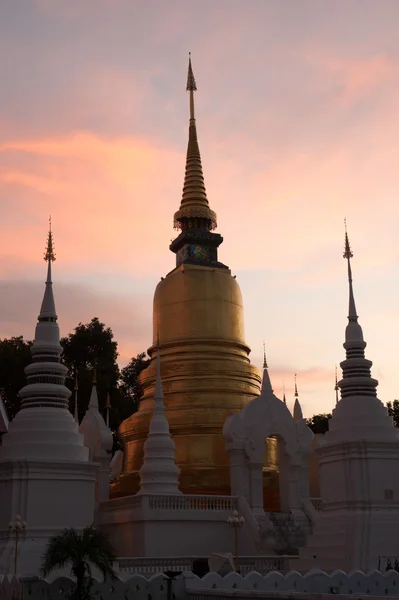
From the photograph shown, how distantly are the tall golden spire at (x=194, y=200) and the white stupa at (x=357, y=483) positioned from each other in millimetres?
10865

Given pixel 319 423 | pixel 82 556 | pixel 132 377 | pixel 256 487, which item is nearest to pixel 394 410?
pixel 319 423

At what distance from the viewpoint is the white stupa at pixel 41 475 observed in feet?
71.6

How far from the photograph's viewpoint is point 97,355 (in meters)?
47.6

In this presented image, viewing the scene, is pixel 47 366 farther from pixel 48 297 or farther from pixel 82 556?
pixel 82 556

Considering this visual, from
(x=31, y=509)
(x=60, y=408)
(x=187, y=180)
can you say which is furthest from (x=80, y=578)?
(x=187, y=180)

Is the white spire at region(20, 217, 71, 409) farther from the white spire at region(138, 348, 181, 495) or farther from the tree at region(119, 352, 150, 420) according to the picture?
the tree at region(119, 352, 150, 420)

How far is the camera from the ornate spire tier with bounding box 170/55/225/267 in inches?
1355

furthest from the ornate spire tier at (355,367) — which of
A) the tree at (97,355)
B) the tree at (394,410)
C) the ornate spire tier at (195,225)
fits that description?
the tree at (394,410)

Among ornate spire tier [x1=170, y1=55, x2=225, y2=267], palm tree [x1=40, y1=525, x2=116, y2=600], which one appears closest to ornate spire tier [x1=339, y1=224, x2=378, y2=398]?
ornate spire tier [x1=170, y1=55, x2=225, y2=267]

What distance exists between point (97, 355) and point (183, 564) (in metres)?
26.2

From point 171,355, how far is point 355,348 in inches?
323

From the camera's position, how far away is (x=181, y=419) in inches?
1160

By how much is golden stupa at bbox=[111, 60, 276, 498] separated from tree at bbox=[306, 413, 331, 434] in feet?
65.6

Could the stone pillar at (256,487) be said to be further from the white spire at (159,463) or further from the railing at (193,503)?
the white spire at (159,463)
